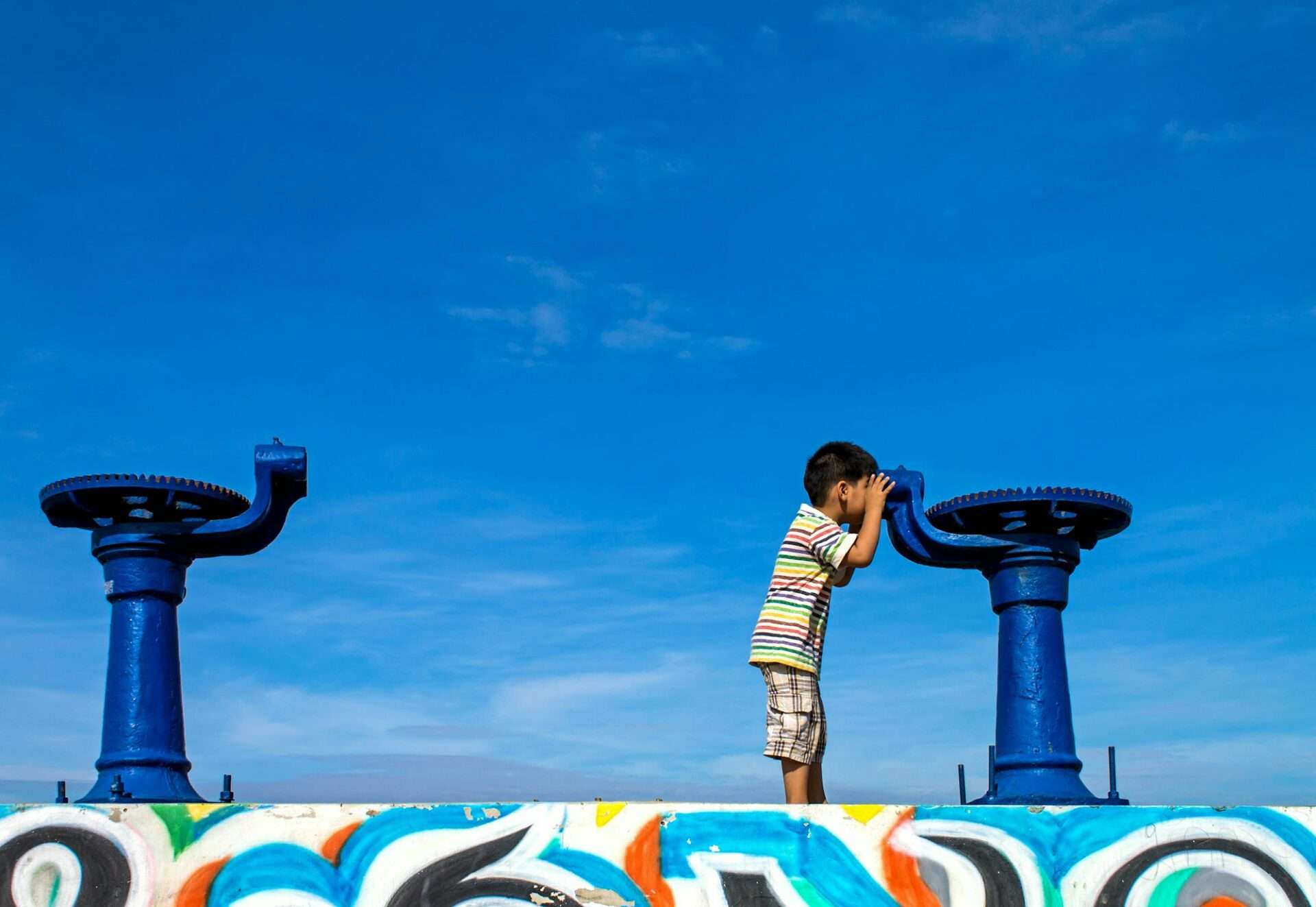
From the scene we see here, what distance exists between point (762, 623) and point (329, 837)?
1714 millimetres

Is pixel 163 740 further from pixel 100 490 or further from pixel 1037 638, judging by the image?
pixel 1037 638

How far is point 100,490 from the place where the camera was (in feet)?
23.7

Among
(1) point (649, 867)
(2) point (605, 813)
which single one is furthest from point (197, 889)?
(1) point (649, 867)

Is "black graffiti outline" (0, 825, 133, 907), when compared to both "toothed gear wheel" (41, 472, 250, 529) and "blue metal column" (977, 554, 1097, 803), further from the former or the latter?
"blue metal column" (977, 554, 1097, 803)

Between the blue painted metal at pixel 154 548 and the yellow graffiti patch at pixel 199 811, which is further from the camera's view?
the blue painted metal at pixel 154 548

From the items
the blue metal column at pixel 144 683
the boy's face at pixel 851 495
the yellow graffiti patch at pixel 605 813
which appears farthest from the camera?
the blue metal column at pixel 144 683

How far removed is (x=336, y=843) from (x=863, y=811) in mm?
1689

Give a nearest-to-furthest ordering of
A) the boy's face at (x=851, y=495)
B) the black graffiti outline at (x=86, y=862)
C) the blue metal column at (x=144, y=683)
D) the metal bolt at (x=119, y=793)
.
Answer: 1. the black graffiti outline at (x=86, y=862)
2. the boy's face at (x=851, y=495)
3. the metal bolt at (x=119, y=793)
4. the blue metal column at (x=144, y=683)

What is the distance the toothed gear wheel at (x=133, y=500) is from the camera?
284 inches

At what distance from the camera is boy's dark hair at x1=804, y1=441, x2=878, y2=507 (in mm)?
5500

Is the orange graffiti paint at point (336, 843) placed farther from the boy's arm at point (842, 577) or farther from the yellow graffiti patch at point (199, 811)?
the boy's arm at point (842, 577)

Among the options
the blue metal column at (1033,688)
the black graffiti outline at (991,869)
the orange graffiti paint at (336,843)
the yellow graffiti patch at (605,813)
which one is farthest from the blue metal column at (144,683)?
the blue metal column at (1033,688)

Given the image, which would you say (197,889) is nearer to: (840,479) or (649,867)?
(649,867)

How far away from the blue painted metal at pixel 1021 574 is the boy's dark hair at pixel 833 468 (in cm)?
192
